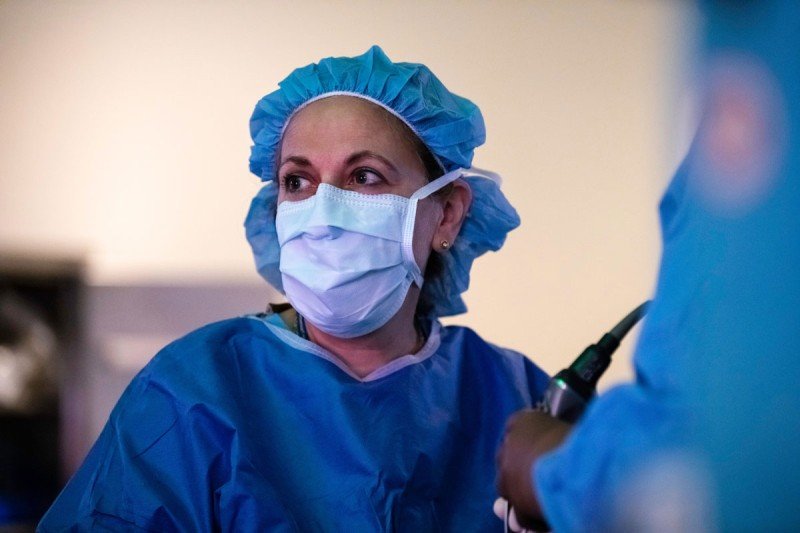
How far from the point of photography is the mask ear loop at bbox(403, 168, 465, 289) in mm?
1416

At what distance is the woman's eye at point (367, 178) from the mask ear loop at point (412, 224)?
61mm

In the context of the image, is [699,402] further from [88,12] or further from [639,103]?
[88,12]

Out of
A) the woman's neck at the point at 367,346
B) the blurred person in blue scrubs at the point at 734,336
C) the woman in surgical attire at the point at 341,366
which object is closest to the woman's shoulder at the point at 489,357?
the woman in surgical attire at the point at 341,366

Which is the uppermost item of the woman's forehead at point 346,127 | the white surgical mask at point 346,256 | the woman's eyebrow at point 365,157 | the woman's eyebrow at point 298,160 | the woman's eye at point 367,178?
the woman's forehead at point 346,127

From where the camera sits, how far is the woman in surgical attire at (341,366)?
119 centimetres

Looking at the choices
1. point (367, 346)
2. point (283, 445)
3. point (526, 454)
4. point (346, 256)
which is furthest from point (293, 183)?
point (526, 454)

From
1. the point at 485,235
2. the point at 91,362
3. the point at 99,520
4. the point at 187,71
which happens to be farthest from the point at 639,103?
the point at 99,520

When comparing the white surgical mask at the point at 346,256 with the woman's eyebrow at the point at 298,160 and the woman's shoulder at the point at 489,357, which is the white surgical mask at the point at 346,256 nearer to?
the woman's eyebrow at the point at 298,160

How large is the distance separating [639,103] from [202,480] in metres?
1.62

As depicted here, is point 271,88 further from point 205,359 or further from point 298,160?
point 205,359

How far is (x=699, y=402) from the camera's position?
0.64 m

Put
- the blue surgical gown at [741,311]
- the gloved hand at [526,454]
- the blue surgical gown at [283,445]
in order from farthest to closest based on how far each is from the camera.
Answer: the blue surgical gown at [283,445] → the gloved hand at [526,454] → the blue surgical gown at [741,311]

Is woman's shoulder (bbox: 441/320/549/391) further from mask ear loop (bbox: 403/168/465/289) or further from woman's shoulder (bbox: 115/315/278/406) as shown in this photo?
woman's shoulder (bbox: 115/315/278/406)

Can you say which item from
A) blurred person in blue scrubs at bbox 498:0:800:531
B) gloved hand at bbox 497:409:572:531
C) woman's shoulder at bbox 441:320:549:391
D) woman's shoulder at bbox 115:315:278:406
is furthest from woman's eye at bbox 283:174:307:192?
blurred person in blue scrubs at bbox 498:0:800:531
